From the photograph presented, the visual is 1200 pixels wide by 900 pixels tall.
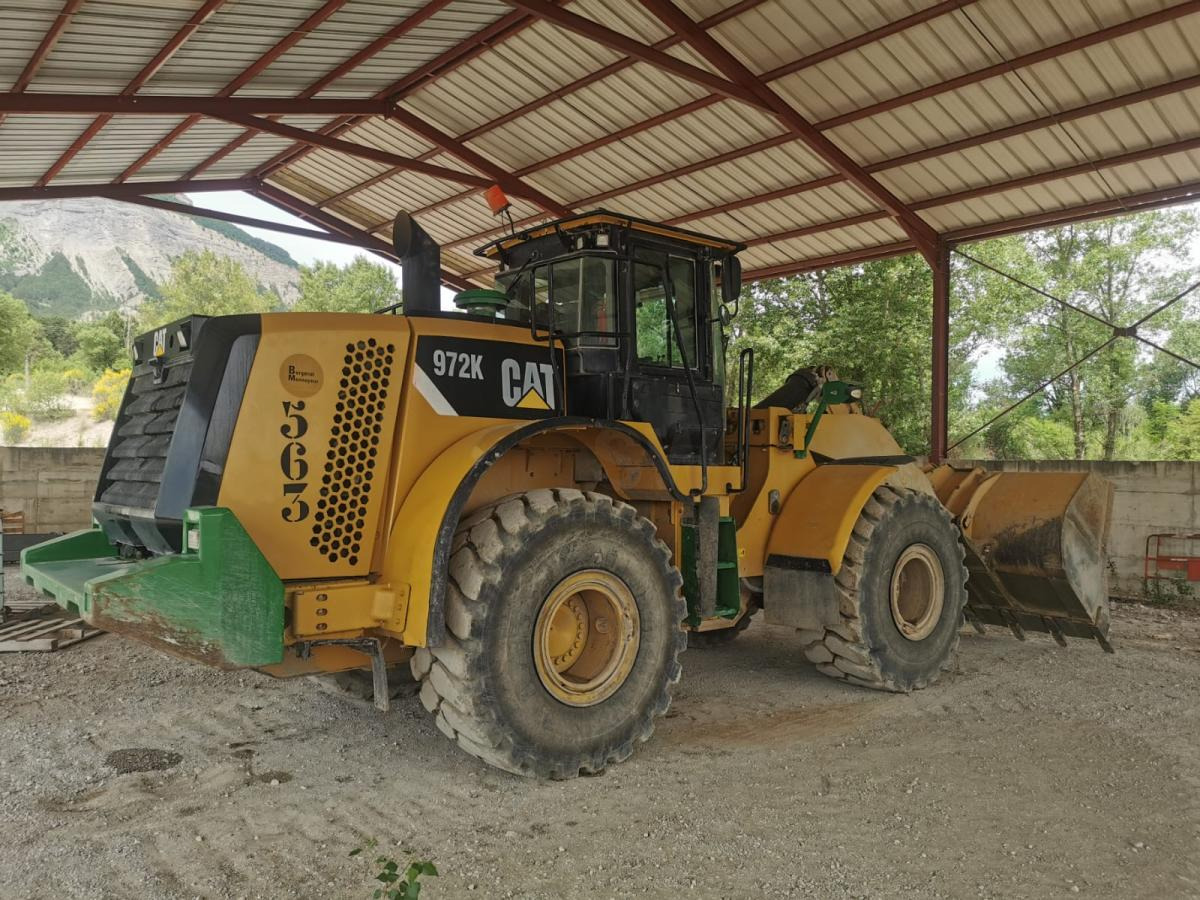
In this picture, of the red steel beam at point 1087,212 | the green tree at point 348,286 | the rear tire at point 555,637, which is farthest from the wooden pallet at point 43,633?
the green tree at point 348,286

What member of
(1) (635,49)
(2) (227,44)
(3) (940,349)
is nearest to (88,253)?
(2) (227,44)

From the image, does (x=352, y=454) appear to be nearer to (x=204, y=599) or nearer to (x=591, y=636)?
(x=204, y=599)

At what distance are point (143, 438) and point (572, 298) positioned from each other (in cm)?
243

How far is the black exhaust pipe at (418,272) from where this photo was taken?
466cm

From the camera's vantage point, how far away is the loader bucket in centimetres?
667

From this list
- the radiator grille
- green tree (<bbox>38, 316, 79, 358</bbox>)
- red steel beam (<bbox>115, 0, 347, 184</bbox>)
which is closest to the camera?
the radiator grille

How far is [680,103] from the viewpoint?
12.2 metres

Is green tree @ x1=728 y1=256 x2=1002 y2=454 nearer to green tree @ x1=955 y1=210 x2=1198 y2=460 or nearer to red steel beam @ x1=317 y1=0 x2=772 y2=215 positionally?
green tree @ x1=955 y1=210 x2=1198 y2=460

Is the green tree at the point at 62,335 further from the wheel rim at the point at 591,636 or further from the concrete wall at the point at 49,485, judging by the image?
the wheel rim at the point at 591,636

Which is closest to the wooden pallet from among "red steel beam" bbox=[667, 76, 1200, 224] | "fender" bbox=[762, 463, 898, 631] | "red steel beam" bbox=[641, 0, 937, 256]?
"fender" bbox=[762, 463, 898, 631]

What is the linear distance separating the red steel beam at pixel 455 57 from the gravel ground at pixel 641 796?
896 centimetres

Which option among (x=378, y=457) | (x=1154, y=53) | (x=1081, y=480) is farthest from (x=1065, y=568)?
(x=1154, y=53)

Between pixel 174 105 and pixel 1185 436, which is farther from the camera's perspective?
pixel 1185 436

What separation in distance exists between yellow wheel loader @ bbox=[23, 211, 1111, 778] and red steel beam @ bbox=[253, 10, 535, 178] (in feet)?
22.8
